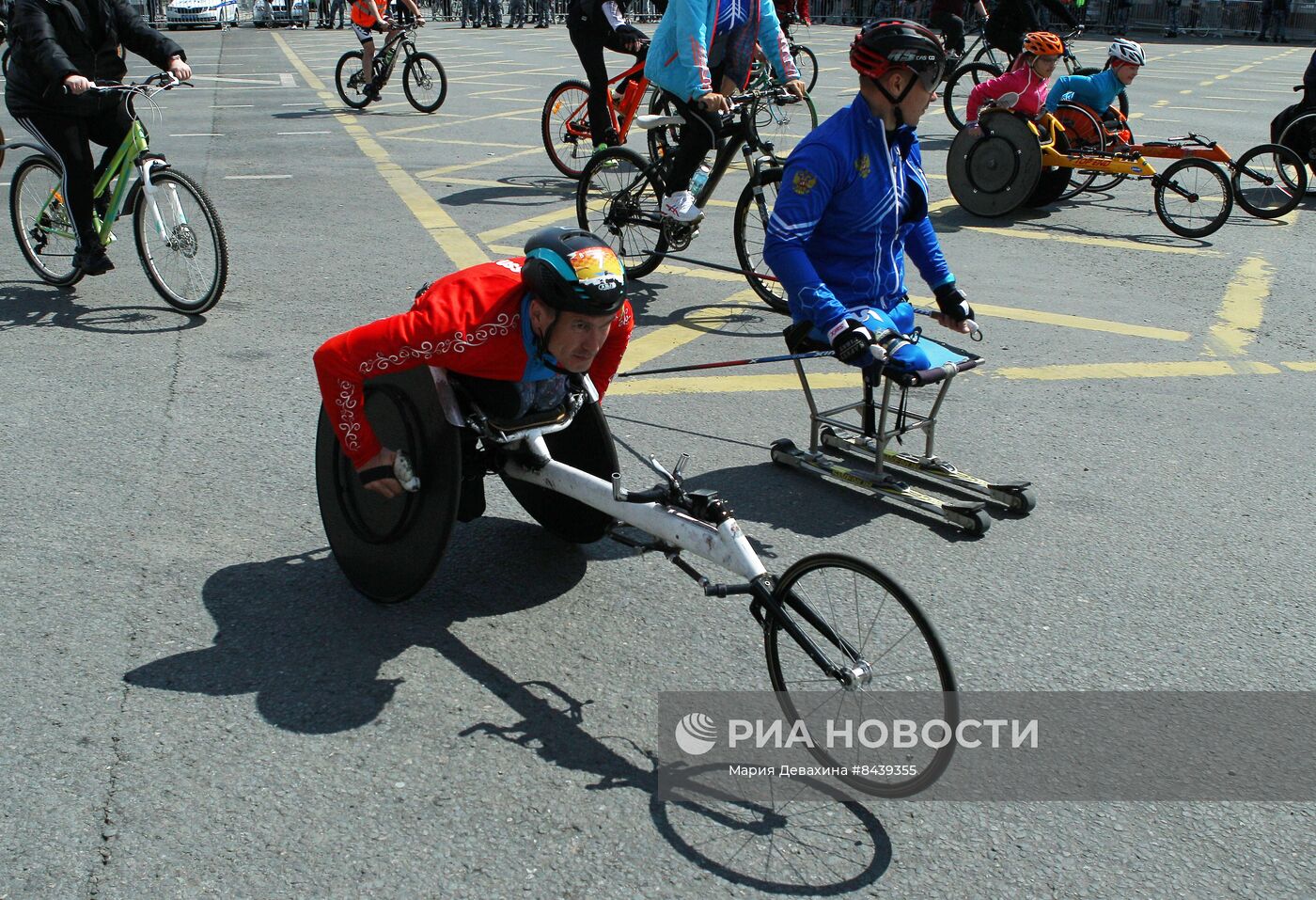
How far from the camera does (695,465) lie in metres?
5.30

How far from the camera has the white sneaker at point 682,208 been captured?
24.7 ft

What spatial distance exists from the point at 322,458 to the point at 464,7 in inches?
1308

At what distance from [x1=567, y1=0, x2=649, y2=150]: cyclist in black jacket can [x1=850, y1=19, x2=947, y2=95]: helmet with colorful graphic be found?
6.18 m

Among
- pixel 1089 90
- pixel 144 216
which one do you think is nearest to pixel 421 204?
pixel 144 216

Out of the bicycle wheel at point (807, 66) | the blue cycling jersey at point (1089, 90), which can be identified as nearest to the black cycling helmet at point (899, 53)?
the blue cycling jersey at point (1089, 90)

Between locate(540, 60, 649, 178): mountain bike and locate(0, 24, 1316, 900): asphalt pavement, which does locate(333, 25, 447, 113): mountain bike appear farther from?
locate(0, 24, 1316, 900): asphalt pavement

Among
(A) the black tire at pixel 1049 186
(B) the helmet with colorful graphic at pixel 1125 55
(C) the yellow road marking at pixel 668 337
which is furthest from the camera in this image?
(A) the black tire at pixel 1049 186

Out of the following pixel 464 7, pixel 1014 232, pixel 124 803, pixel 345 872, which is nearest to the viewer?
pixel 345 872

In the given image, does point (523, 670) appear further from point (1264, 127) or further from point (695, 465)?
point (1264, 127)

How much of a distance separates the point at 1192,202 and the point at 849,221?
612 centimetres

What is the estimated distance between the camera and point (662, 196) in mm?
7707

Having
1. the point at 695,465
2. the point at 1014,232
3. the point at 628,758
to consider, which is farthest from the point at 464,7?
the point at 628,758

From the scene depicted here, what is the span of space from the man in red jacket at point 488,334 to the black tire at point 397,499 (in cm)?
9

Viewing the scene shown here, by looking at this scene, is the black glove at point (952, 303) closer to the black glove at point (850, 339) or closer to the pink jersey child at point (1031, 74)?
the black glove at point (850, 339)
